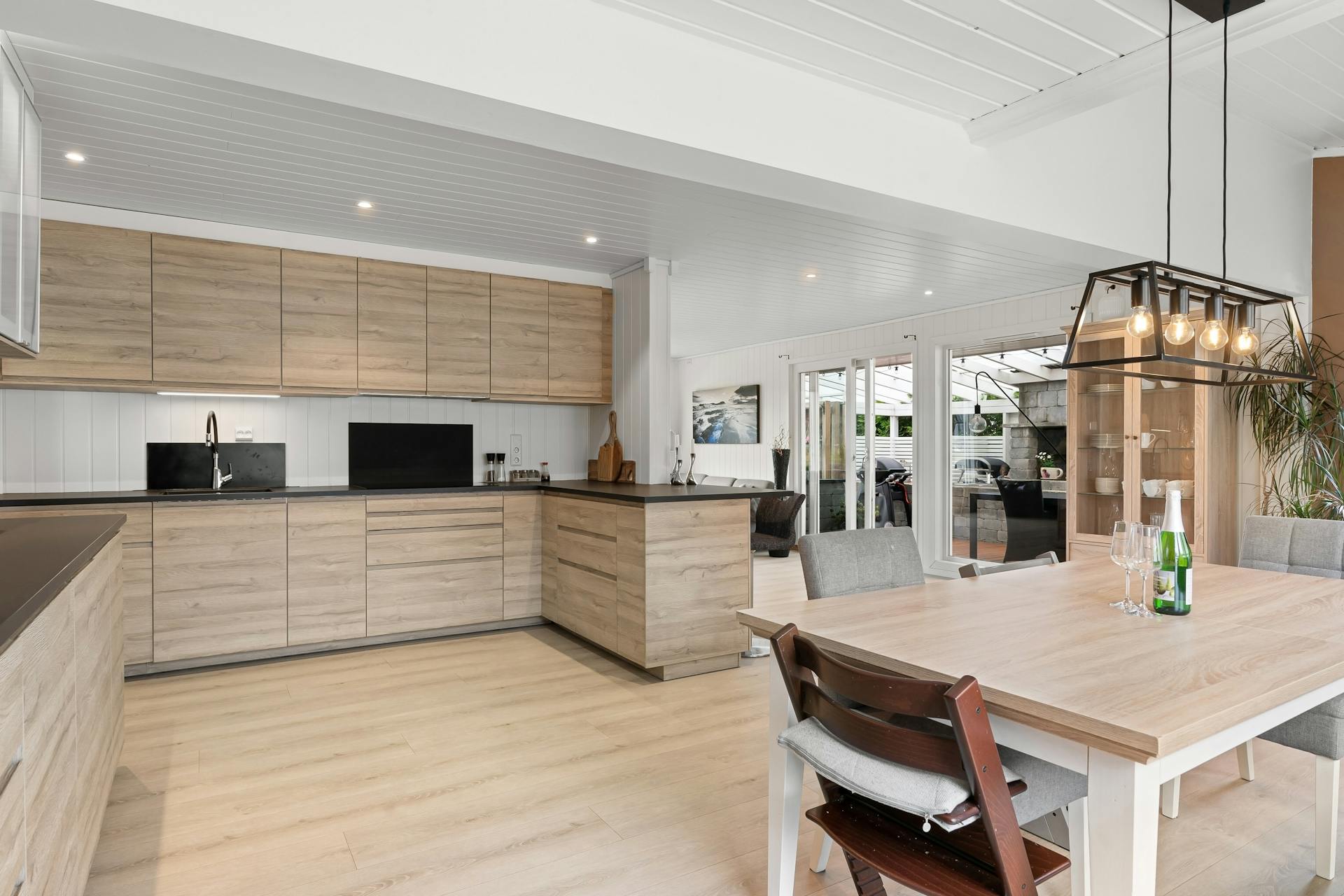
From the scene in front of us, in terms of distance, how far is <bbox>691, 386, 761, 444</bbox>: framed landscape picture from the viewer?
8734 millimetres

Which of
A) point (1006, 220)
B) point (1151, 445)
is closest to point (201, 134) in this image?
point (1006, 220)

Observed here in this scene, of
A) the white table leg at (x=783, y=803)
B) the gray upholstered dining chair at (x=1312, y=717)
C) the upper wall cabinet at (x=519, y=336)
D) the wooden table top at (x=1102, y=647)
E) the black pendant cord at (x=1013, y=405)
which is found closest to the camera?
the wooden table top at (x=1102, y=647)

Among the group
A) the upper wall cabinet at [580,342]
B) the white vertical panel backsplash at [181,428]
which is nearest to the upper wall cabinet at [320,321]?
the white vertical panel backsplash at [181,428]

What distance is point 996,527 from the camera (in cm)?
638

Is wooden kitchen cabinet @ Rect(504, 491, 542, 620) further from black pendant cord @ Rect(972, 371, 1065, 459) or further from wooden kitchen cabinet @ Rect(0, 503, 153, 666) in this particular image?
black pendant cord @ Rect(972, 371, 1065, 459)

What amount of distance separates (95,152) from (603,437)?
10.6 feet

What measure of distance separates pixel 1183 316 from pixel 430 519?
12.5 ft

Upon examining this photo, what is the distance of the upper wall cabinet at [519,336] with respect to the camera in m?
4.98

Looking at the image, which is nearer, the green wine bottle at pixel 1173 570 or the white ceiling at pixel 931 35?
the green wine bottle at pixel 1173 570

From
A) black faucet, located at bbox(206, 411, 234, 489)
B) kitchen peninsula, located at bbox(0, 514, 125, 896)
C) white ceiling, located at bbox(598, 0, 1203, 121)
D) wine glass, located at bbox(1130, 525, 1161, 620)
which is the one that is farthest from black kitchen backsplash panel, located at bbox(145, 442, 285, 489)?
wine glass, located at bbox(1130, 525, 1161, 620)

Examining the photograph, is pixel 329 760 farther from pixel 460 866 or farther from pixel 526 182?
pixel 526 182

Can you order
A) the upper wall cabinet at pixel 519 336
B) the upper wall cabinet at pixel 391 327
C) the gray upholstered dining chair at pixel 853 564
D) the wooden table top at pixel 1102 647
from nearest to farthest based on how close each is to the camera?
the wooden table top at pixel 1102 647
the gray upholstered dining chair at pixel 853 564
the upper wall cabinet at pixel 391 327
the upper wall cabinet at pixel 519 336

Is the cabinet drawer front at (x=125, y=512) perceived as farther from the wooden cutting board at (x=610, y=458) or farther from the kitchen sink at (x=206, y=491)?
the wooden cutting board at (x=610, y=458)

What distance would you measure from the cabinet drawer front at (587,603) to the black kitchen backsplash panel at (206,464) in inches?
72.5
